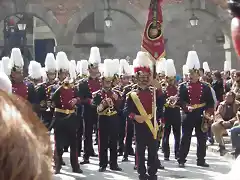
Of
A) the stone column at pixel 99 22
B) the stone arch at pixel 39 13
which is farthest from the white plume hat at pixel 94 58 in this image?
the stone column at pixel 99 22

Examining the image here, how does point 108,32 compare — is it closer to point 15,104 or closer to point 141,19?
point 141,19

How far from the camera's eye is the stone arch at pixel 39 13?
26.6 metres

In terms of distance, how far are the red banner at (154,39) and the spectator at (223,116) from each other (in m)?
2.52

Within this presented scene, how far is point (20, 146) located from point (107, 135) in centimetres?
811

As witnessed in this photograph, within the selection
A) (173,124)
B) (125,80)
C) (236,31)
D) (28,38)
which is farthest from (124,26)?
(236,31)

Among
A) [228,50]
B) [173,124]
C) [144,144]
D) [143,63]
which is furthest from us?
[228,50]

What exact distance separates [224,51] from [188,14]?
240 centimetres

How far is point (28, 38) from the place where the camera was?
31344mm

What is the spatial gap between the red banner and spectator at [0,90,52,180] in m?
7.54

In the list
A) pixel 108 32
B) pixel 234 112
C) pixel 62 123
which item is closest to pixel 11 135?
pixel 62 123

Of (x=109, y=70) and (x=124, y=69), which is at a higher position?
(x=124, y=69)

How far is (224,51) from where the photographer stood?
1085 inches

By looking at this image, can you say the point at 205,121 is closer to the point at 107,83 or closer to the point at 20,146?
the point at 107,83

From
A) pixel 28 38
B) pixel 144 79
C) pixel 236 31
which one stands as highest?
pixel 28 38
